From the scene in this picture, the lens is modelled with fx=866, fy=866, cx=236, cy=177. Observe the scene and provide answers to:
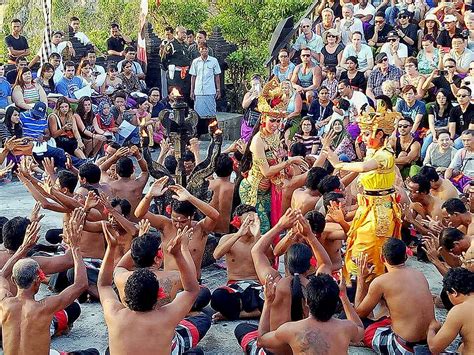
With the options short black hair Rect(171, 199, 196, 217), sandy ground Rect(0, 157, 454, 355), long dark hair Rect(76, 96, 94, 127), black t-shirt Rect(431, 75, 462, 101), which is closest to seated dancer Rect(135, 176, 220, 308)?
short black hair Rect(171, 199, 196, 217)

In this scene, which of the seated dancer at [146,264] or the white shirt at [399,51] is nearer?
the seated dancer at [146,264]

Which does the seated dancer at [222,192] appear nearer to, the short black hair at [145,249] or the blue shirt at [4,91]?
the short black hair at [145,249]

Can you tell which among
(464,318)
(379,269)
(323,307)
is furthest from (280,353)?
(379,269)

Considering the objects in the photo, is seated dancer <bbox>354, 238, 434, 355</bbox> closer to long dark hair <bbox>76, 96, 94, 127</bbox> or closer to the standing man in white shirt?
long dark hair <bbox>76, 96, 94, 127</bbox>

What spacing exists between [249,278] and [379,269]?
117cm

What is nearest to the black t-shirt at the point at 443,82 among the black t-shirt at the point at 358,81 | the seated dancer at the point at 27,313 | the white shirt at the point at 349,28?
the black t-shirt at the point at 358,81

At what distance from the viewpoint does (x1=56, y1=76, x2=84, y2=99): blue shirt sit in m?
14.2

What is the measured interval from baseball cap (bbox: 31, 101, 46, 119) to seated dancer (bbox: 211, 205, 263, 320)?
5.79 metres

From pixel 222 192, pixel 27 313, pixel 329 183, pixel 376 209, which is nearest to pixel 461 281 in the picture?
pixel 376 209

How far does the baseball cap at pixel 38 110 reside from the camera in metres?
12.7

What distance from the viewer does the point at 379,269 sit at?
7734mm

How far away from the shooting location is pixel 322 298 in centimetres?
563

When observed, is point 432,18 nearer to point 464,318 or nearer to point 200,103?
point 200,103

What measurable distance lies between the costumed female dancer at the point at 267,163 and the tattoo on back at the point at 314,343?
11.7ft
